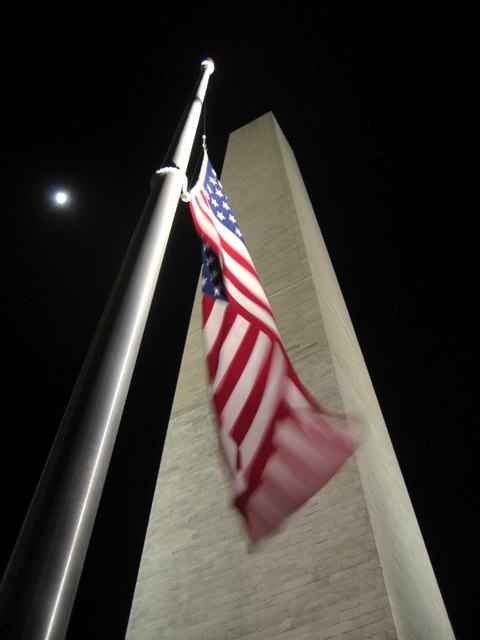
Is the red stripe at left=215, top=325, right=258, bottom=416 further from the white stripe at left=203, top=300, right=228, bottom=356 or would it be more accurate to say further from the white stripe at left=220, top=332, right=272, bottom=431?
the white stripe at left=203, top=300, right=228, bottom=356

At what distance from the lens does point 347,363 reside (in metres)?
8.55

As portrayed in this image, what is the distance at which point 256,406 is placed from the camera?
396cm

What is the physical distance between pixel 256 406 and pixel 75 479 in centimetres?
181

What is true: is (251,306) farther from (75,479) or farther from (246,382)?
(75,479)

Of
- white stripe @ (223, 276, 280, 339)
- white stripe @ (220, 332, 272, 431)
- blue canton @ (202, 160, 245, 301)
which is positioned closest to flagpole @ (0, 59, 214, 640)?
white stripe @ (220, 332, 272, 431)

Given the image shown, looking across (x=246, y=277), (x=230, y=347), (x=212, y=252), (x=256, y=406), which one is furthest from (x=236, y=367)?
(x=212, y=252)

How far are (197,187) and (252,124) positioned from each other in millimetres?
12371

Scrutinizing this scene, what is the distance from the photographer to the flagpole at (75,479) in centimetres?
193

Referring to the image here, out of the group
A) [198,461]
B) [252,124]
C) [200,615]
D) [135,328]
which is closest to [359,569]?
[200,615]

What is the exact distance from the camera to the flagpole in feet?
6.35

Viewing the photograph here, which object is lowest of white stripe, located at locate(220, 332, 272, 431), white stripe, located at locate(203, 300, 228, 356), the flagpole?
the flagpole

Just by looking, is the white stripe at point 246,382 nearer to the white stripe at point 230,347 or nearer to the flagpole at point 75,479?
the white stripe at point 230,347

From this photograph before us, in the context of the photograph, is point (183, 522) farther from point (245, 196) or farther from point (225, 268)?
point (245, 196)

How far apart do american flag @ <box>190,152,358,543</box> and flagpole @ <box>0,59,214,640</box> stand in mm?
1076
